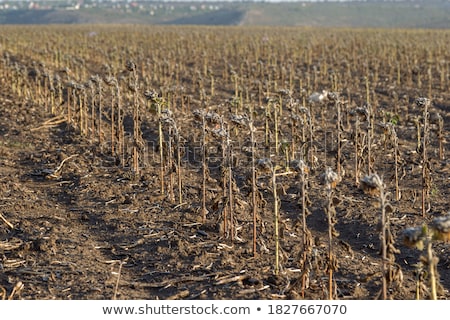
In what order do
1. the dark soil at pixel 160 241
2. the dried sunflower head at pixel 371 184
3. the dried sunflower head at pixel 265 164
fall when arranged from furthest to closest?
the dried sunflower head at pixel 265 164 → the dark soil at pixel 160 241 → the dried sunflower head at pixel 371 184

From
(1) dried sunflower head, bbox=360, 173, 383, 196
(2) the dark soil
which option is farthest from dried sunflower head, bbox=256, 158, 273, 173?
(1) dried sunflower head, bbox=360, 173, 383, 196

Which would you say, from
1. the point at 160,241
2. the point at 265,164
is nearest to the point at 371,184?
the point at 265,164

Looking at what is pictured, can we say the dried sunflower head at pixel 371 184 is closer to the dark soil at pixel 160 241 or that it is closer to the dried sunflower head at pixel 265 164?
the dark soil at pixel 160 241

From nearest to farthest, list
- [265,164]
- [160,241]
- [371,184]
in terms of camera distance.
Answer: [371,184] → [265,164] → [160,241]

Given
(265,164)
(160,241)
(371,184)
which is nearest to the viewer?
(371,184)

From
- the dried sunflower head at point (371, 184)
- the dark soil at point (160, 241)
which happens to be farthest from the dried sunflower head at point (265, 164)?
the dried sunflower head at point (371, 184)

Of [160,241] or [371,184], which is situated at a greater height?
[371,184]

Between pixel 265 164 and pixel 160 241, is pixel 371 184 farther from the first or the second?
pixel 160 241

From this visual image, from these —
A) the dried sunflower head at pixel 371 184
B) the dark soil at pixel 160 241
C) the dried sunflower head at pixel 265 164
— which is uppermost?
the dried sunflower head at pixel 371 184

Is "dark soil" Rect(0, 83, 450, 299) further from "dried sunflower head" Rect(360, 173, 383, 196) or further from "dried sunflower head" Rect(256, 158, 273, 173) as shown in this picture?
"dried sunflower head" Rect(360, 173, 383, 196)

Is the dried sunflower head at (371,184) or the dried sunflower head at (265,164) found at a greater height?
the dried sunflower head at (371,184)

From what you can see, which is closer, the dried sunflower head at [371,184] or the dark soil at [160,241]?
the dried sunflower head at [371,184]

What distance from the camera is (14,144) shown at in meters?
12.3
